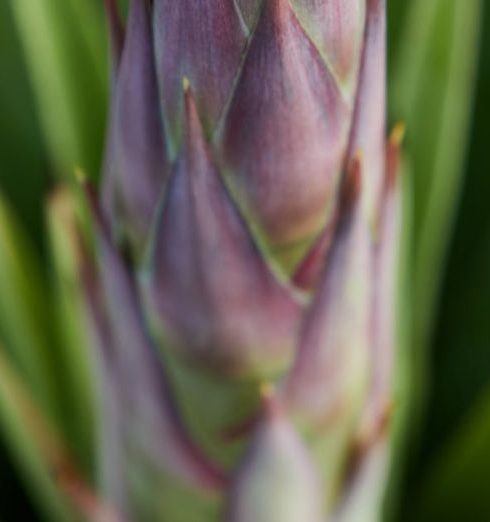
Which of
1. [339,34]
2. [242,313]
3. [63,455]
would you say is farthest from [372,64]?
[63,455]

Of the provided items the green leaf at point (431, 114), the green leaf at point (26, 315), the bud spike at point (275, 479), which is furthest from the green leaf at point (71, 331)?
the green leaf at point (431, 114)

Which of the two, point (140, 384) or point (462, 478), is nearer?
point (140, 384)

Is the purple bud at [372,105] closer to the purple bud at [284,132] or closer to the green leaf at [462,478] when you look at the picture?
the purple bud at [284,132]

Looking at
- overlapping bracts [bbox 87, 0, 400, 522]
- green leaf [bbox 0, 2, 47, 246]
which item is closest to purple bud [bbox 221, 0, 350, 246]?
overlapping bracts [bbox 87, 0, 400, 522]

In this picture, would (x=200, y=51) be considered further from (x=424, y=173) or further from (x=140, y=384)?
(x=424, y=173)

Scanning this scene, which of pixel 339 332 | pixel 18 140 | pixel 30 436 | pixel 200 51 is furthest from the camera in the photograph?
pixel 18 140

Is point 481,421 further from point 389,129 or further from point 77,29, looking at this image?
point 77,29

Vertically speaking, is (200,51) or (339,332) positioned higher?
(200,51)

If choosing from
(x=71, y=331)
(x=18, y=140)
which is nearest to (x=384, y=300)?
(x=71, y=331)
